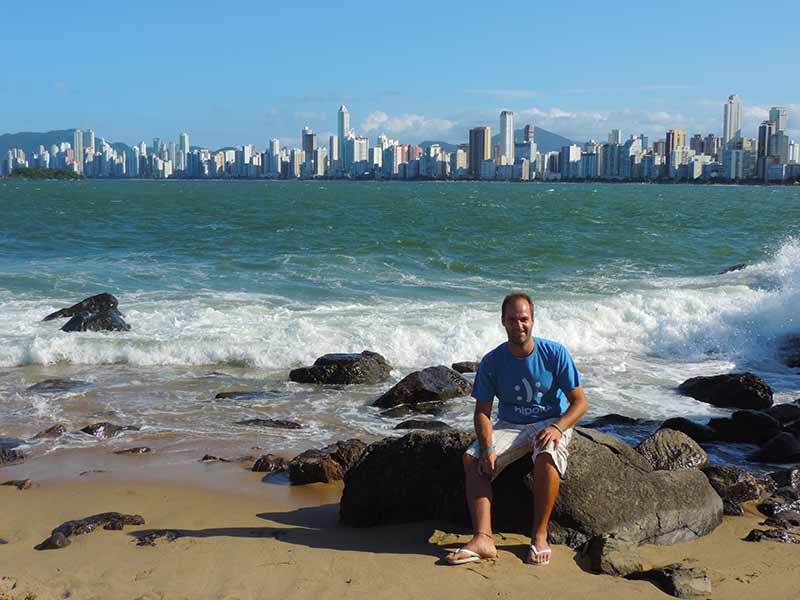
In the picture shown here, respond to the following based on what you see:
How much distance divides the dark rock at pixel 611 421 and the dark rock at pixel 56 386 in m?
6.62

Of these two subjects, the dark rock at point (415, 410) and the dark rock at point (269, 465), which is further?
the dark rock at point (415, 410)

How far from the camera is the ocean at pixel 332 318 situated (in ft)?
35.0

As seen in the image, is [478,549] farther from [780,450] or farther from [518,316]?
[780,450]

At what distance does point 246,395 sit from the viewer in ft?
37.4

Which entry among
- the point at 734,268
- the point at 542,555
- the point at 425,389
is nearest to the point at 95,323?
the point at 425,389

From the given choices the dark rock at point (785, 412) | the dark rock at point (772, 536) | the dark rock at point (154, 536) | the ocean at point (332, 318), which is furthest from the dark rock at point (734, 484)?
the dark rock at point (154, 536)

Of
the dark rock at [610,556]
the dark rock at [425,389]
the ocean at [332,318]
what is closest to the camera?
the dark rock at [610,556]

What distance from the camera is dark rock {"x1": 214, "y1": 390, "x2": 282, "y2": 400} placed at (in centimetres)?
1125

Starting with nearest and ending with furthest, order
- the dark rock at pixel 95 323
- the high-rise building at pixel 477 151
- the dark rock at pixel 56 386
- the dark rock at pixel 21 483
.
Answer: the dark rock at pixel 21 483 < the dark rock at pixel 56 386 < the dark rock at pixel 95 323 < the high-rise building at pixel 477 151

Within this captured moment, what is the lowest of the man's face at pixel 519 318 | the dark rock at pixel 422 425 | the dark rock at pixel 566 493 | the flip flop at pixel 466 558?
the dark rock at pixel 422 425

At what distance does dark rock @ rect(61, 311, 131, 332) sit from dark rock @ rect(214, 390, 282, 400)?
4851 millimetres

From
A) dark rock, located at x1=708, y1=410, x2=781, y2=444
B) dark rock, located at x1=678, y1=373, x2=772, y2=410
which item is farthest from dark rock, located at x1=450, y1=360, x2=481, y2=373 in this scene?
dark rock, located at x1=708, y1=410, x2=781, y2=444

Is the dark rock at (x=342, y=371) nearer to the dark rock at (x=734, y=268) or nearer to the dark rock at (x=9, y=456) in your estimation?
the dark rock at (x=9, y=456)

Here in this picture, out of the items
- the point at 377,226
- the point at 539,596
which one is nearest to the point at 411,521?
the point at 539,596
